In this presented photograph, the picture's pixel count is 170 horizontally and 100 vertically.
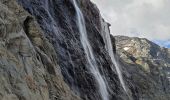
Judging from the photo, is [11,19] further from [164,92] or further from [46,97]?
[164,92]

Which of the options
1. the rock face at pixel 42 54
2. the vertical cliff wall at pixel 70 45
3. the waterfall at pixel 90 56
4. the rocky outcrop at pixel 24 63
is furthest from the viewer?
the waterfall at pixel 90 56

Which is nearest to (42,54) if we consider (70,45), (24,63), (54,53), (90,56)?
(54,53)

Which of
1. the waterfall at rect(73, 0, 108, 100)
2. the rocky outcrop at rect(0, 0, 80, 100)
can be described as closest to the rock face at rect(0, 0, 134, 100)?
the rocky outcrop at rect(0, 0, 80, 100)

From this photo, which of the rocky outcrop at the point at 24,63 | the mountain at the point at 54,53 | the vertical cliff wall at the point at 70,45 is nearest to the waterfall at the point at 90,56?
the mountain at the point at 54,53

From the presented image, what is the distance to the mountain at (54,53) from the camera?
65.8ft

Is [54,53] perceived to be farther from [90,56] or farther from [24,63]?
[90,56]

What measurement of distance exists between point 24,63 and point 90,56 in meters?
25.7

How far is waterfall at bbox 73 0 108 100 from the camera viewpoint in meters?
44.1

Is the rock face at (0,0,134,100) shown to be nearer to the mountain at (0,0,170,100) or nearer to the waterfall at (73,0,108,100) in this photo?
the mountain at (0,0,170,100)

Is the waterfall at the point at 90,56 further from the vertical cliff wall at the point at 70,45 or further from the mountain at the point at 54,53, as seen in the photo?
the vertical cliff wall at the point at 70,45

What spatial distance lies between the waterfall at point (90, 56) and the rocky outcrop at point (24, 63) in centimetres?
1774

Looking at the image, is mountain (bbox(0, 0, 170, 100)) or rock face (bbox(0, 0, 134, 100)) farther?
mountain (bbox(0, 0, 170, 100))

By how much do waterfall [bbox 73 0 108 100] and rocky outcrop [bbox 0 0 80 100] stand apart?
58.2 feet

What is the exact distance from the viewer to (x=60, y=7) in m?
43.4
